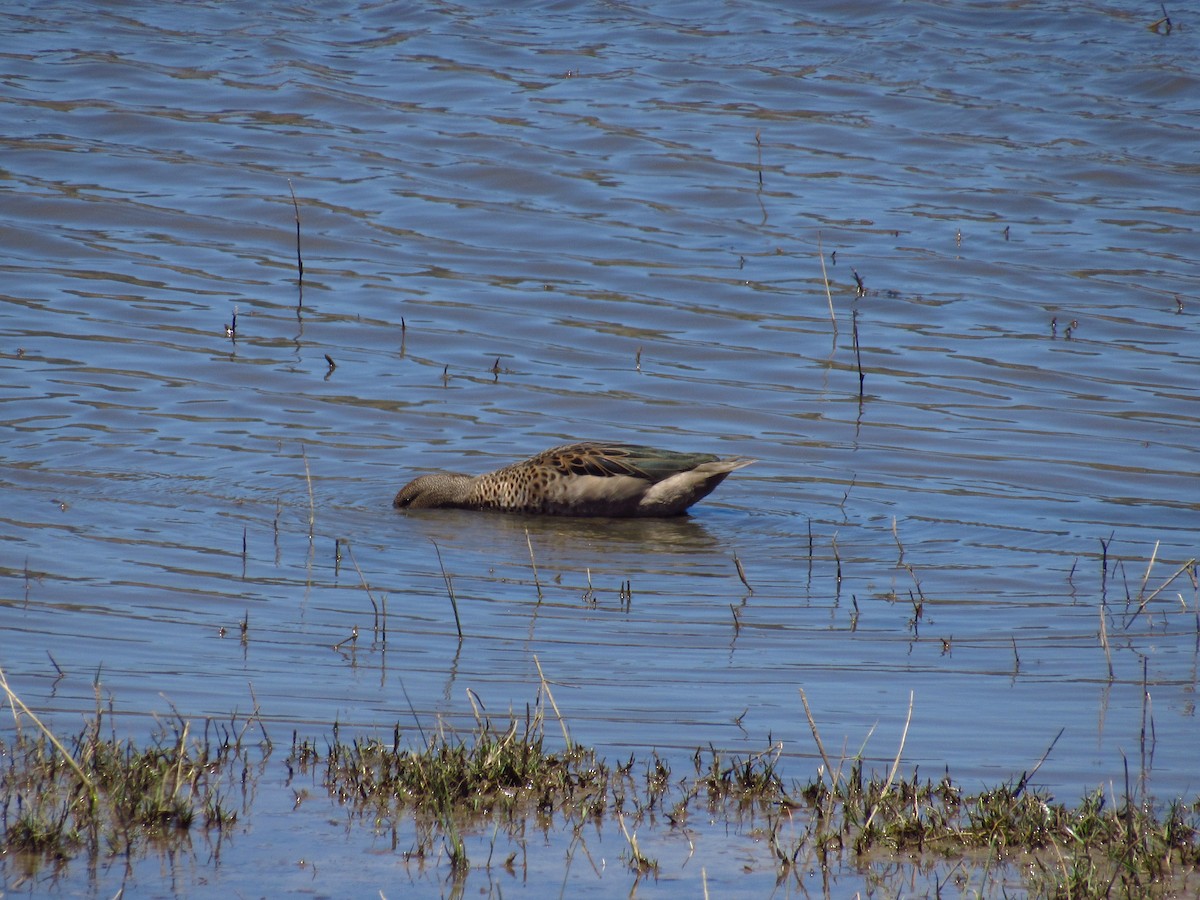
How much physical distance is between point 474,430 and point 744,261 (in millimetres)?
4568

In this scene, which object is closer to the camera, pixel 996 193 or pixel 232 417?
pixel 232 417

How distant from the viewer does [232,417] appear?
10.6 meters

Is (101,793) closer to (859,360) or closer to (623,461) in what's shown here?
(623,461)

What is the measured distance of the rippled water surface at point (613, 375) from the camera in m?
5.78

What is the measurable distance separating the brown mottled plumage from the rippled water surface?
21 cm

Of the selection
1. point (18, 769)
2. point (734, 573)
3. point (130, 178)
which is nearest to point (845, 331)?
point (734, 573)

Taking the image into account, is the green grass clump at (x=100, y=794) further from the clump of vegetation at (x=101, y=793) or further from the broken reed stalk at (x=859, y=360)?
the broken reed stalk at (x=859, y=360)

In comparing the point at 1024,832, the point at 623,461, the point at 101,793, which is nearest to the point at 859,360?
the point at 623,461

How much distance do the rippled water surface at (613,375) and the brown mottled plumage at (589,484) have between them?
209mm

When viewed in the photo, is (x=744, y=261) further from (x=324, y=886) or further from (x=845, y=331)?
(x=324, y=886)

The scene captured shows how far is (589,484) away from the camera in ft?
31.2

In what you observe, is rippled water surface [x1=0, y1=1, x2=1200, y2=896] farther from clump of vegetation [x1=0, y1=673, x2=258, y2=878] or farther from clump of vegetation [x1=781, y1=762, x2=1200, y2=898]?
clump of vegetation [x1=781, y1=762, x2=1200, y2=898]

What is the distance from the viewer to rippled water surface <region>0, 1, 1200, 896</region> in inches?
227

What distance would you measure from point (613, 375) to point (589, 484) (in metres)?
2.49
